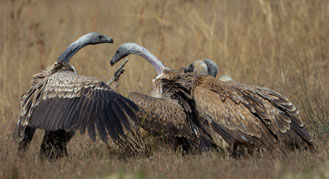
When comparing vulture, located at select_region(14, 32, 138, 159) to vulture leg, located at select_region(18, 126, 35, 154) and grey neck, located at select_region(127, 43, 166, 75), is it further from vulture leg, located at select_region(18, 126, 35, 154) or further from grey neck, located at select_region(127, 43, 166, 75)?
grey neck, located at select_region(127, 43, 166, 75)

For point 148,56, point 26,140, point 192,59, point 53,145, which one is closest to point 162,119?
point 53,145

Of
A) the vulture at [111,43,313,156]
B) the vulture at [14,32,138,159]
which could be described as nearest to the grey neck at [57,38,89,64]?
the vulture at [14,32,138,159]

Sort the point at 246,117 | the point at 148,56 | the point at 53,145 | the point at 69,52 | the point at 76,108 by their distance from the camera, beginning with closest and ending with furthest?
the point at 76,108 < the point at 246,117 < the point at 53,145 < the point at 69,52 < the point at 148,56

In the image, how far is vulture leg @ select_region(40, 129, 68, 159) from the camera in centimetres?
661

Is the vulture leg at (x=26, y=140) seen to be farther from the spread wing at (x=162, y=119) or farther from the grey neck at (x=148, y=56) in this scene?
the grey neck at (x=148, y=56)

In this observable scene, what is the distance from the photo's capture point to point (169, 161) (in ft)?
19.8

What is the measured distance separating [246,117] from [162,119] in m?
1.02

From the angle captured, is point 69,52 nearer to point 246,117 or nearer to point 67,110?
point 67,110

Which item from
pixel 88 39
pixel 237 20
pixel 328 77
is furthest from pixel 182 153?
pixel 237 20

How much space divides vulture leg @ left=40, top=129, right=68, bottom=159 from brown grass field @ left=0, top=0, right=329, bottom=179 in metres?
0.14

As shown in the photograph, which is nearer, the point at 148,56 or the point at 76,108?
the point at 76,108

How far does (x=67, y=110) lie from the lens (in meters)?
6.09

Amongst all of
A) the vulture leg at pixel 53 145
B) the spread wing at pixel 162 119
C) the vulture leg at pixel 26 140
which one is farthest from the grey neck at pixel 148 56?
Answer: the vulture leg at pixel 26 140

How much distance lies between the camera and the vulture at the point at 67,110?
5.91 metres
